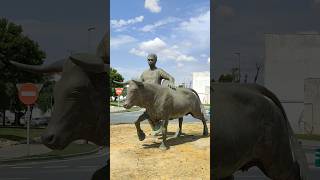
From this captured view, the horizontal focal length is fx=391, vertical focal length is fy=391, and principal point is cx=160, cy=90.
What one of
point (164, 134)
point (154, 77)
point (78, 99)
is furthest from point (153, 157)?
point (78, 99)

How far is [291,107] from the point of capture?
4.46 meters

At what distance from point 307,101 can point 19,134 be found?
127 inches

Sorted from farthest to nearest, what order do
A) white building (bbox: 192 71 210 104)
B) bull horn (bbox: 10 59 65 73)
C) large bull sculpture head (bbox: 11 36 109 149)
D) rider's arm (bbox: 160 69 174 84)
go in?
rider's arm (bbox: 160 69 174 84)
white building (bbox: 192 71 210 104)
bull horn (bbox: 10 59 65 73)
large bull sculpture head (bbox: 11 36 109 149)

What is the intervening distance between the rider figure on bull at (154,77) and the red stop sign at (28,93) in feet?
3.78

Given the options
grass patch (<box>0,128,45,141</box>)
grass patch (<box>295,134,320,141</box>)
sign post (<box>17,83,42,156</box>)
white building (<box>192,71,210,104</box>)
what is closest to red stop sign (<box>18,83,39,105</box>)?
sign post (<box>17,83,42,156</box>)

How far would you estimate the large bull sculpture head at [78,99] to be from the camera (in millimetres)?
3928

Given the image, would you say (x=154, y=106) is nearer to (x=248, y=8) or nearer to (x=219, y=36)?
(x=219, y=36)

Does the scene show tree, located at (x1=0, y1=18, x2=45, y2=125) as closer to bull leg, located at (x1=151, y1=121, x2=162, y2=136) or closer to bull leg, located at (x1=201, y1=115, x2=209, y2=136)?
bull leg, located at (x1=151, y1=121, x2=162, y2=136)

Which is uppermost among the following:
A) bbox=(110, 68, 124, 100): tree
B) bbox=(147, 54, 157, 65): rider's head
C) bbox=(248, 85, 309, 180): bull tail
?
bbox=(147, 54, 157, 65): rider's head

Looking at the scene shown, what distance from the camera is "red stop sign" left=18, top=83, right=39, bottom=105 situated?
414 centimetres

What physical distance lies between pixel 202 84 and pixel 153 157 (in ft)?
3.20

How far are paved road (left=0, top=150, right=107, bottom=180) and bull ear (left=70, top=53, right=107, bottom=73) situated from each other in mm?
913

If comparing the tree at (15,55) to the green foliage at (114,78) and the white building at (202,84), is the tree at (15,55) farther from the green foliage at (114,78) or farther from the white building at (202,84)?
the white building at (202,84)

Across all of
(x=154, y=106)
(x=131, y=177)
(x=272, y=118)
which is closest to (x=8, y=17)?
(x=154, y=106)
